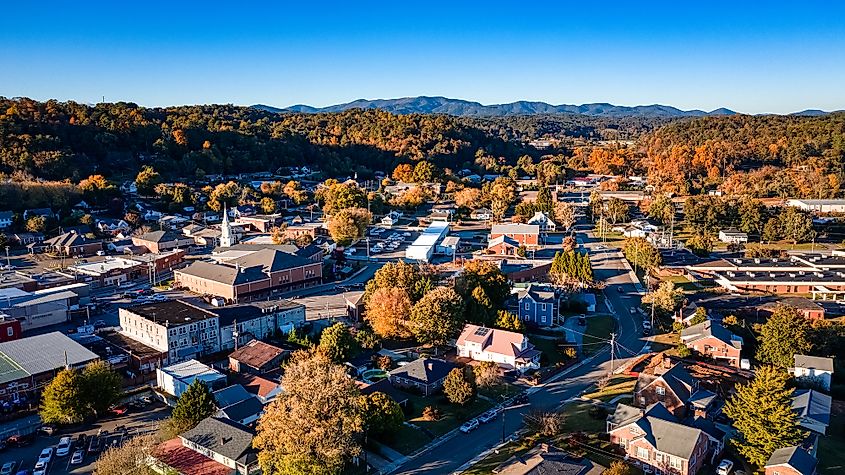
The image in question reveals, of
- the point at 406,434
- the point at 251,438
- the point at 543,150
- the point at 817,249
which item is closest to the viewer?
the point at 251,438

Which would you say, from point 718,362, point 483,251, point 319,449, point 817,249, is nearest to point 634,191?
point 817,249

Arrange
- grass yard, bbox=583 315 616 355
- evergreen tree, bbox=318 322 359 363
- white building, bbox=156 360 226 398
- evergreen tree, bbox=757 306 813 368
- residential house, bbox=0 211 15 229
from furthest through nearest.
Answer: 1. residential house, bbox=0 211 15 229
2. grass yard, bbox=583 315 616 355
3. evergreen tree, bbox=318 322 359 363
4. evergreen tree, bbox=757 306 813 368
5. white building, bbox=156 360 226 398

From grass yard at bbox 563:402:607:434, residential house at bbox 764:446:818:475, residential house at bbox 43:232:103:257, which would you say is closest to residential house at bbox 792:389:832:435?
residential house at bbox 764:446:818:475

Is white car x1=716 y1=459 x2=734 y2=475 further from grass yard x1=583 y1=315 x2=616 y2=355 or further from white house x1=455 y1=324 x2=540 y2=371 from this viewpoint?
grass yard x1=583 y1=315 x2=616 y2=355

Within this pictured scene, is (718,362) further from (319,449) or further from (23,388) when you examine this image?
(23,388)

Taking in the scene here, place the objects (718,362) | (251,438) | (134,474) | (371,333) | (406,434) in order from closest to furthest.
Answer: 1. (134,474)
2. (251,438)
3. (406,434)
4. (718,362)
5. (371,333)

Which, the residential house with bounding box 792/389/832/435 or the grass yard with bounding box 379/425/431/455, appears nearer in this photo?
the grass yard with bounding box 379/425/431/455

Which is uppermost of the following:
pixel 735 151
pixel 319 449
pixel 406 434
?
pixel 735 151

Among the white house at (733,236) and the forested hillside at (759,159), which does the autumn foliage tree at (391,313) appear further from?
the forested hillside at (759,159)
